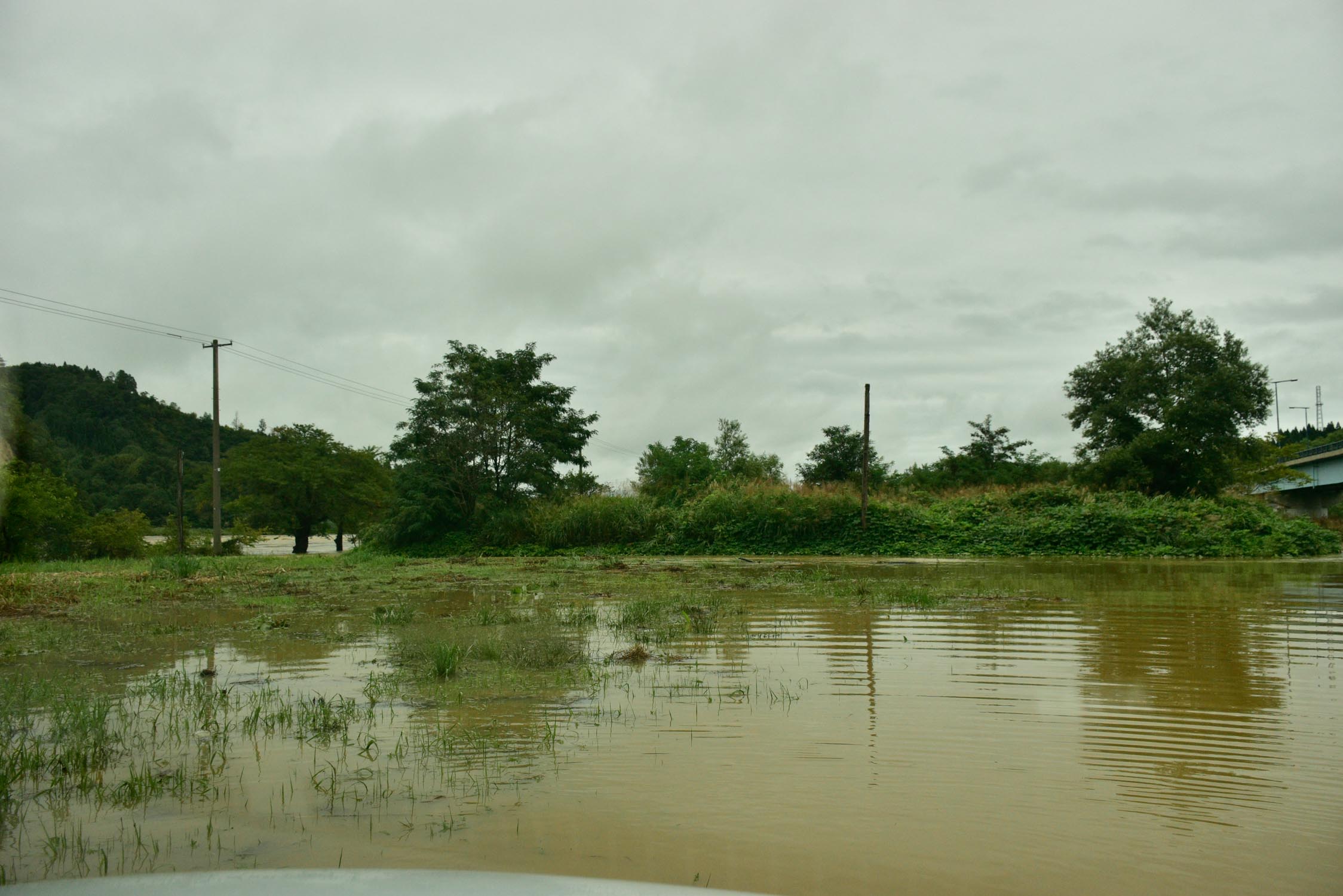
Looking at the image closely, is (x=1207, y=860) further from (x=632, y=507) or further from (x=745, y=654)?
(x=632, y=507)

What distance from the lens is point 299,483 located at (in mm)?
47500

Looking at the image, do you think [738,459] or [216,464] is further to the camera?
[738,459]

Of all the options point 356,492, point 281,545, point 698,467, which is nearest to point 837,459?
point 698,467

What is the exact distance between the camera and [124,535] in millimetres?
36906

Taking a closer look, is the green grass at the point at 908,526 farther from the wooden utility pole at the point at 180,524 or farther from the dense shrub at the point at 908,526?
the wooden utility pole at the point at 180,524

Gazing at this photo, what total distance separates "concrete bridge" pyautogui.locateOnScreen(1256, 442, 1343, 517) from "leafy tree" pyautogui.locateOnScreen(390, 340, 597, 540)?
121 feet

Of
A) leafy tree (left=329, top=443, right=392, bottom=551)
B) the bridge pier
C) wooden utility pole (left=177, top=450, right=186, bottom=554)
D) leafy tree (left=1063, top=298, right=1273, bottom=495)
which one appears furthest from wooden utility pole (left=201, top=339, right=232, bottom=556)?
the bridge pier

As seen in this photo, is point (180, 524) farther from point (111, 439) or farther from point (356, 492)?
point (356, 492)

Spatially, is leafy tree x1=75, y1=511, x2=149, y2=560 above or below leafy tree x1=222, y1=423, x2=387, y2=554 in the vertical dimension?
below

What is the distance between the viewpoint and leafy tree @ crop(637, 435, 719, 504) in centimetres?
3628

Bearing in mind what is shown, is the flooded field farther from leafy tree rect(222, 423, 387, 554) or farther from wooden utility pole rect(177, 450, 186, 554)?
leafy tree rect(222, 423, 387, 554)

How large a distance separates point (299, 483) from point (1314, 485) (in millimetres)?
60201

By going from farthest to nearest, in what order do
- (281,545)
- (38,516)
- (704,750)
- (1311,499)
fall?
(281,545) < (1311,499) < (38,516) < (704,750)

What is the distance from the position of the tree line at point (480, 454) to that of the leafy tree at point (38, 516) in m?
0.12
